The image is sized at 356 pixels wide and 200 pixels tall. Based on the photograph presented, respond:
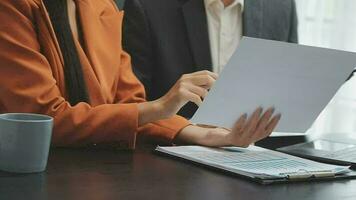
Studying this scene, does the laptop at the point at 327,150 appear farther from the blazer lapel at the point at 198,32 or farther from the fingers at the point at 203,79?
the blazer lapel at the point at 198,32

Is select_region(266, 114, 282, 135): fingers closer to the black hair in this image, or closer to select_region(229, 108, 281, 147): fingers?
select_region(229, 108, 281, 147): fingers

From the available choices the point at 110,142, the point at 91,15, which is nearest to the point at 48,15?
the point at 91,15

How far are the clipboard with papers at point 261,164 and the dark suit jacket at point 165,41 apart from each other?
61 centimetres

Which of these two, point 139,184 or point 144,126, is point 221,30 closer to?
point 144,126

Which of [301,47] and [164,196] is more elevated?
[301,47]

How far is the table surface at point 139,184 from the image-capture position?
782mm

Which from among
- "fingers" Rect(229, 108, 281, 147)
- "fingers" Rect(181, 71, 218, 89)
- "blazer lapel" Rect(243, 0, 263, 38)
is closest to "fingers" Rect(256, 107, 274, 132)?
"fingers" Rect(229, 108, 281, 147)

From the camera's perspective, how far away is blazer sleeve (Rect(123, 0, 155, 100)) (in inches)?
68.8

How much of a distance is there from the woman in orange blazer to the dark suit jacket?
44 cm

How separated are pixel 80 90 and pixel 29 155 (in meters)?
0.37

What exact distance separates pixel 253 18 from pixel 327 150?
0.76 metres

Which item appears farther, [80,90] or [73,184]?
[80,90]

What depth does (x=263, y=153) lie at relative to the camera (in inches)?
44.9

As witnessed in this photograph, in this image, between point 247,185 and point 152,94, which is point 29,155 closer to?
point 247,185
